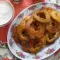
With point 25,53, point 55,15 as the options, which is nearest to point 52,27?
point 55,15

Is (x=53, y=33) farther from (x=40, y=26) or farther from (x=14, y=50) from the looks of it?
(x=14, y=50)

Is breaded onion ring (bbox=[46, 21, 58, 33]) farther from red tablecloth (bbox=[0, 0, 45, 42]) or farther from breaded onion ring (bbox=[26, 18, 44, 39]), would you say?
red tablecloth (bbox=[0, 0, 45, 42])

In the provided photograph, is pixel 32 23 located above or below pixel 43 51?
above

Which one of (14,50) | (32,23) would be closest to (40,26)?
(32,23)

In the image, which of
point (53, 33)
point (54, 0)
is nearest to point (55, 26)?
point (53, 33)

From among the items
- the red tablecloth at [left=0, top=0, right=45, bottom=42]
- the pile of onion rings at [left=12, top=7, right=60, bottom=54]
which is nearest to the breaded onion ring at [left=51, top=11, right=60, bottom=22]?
the pile of onion rings at [left=12, top=7, right=60, bottom=54]
